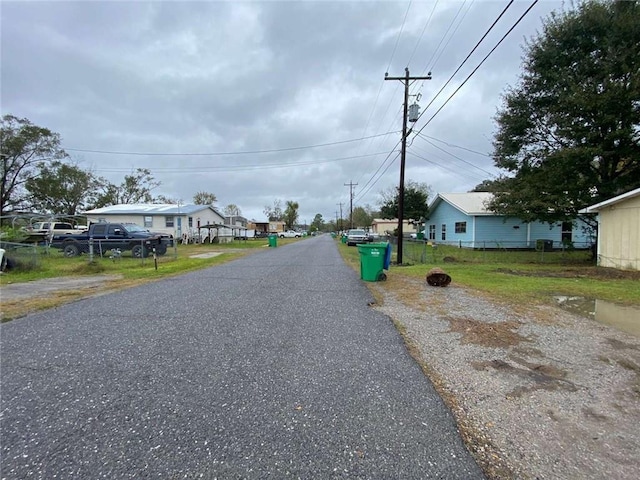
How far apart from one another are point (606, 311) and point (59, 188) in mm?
53342

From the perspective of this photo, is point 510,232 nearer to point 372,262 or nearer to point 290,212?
point 372,262

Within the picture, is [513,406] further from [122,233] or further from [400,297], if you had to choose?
[122,233]

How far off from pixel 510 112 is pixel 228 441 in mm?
20326

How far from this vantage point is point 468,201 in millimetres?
27656

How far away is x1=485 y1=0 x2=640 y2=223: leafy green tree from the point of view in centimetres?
1430

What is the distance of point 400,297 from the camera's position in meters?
7.91

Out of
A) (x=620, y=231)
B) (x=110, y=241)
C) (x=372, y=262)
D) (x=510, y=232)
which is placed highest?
(x=620, y=231)

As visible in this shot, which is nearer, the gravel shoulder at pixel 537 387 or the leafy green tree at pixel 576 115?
the gravel shoulder at pixel 537 387

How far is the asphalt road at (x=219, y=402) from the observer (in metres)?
2.21

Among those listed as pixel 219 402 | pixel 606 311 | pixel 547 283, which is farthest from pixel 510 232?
pixel 219 402

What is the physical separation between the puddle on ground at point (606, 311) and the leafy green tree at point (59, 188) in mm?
51229

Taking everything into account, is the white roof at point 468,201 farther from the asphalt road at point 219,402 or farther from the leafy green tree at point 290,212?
the leafy green tree at point 290,212

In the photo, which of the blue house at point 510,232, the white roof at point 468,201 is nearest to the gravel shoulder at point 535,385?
the white roof at point 468,201

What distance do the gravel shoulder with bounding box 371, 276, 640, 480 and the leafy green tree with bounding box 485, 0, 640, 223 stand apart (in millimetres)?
12477
